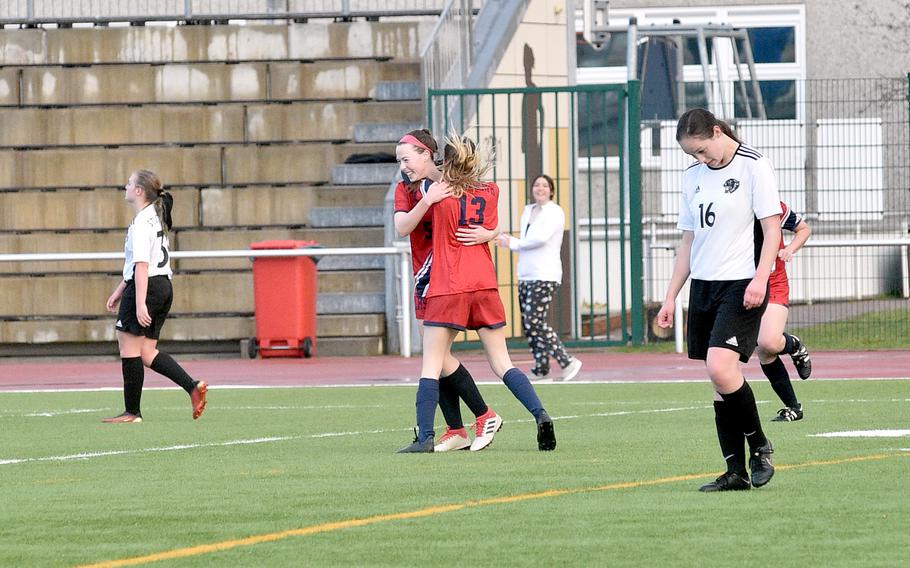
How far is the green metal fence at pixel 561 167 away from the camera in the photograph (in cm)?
2134

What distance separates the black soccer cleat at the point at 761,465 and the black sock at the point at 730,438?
0.06 meters

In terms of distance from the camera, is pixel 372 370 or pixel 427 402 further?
pixel 372 370

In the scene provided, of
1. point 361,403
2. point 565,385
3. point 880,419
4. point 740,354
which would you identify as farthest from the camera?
point 565,385

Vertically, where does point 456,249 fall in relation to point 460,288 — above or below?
above

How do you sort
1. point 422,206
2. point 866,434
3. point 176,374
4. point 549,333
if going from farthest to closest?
point 549,333 → point 176,374 → point 866,434 → point 422,206

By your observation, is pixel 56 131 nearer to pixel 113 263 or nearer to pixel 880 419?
pixel 113 263

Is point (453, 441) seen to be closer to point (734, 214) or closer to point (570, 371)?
point (734, 214)

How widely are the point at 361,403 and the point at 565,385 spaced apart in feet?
8.11

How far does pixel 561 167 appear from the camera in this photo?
2256 cm

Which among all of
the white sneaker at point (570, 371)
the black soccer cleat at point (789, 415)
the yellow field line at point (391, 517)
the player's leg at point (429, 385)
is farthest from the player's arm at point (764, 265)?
the white sneaker at point (570, 371)

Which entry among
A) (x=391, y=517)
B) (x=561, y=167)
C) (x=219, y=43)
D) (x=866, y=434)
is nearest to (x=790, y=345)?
(x=866, y=434)

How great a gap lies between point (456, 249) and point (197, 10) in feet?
56.6

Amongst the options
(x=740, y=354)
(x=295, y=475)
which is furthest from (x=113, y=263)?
(x=740, y=354)

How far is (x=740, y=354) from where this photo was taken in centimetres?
777
